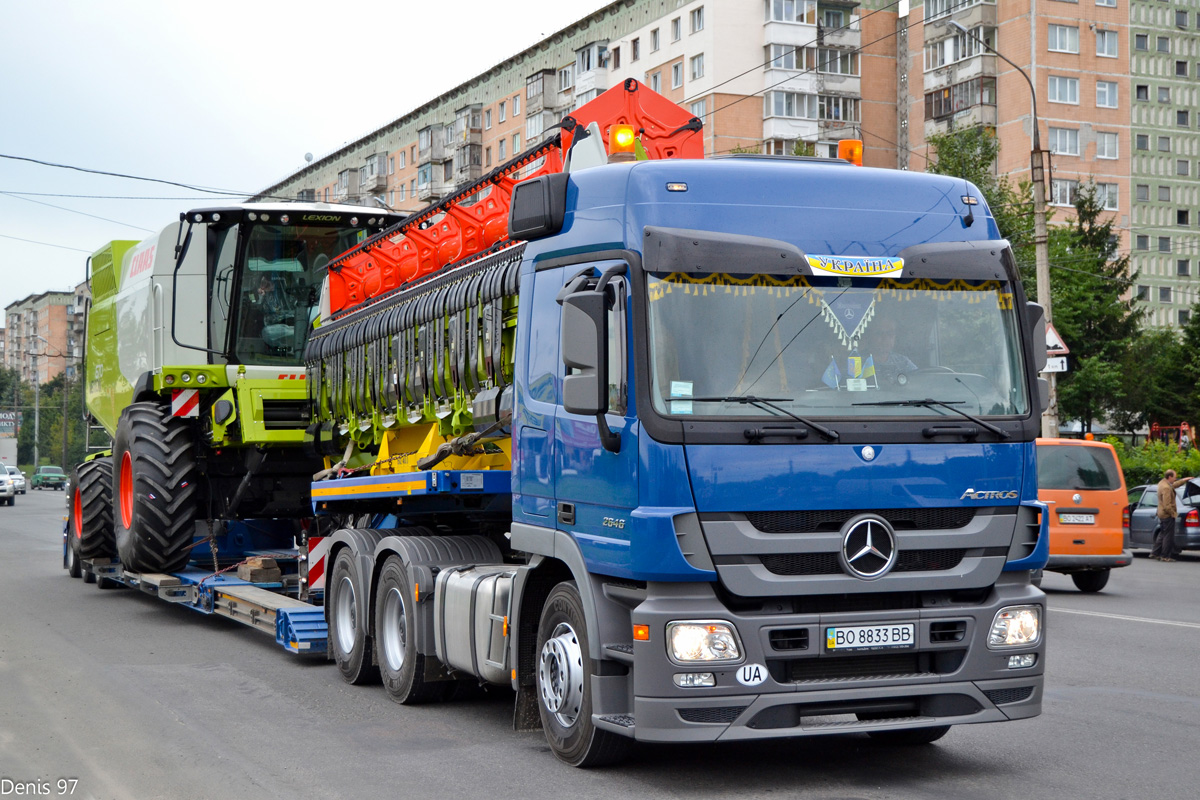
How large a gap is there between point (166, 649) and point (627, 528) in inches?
254

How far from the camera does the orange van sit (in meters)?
15.9

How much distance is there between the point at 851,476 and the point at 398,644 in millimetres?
3843

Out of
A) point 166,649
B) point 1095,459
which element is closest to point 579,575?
point 166,649

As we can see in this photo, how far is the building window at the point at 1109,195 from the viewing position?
6425cm

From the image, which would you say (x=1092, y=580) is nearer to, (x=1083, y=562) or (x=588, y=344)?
(x=1083, y=562)

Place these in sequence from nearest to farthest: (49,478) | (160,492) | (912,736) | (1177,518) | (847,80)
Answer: (912,736) < (160,492) < (1177,518) < (847,80) < (49,478)

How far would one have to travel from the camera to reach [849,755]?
6.99 m

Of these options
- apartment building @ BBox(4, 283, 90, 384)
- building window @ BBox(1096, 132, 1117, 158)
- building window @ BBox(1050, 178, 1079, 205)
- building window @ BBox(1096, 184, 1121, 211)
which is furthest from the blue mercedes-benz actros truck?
apartment building @ BBox(4, 283, 90, 384)

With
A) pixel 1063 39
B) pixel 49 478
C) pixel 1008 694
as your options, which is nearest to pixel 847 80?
pixel 1063 39

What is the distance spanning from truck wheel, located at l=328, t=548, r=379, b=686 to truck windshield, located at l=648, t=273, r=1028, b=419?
13.2 ft

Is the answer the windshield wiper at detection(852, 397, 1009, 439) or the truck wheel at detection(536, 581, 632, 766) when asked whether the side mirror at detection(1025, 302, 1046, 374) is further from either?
the truck wheel at detection(536, 581, 632, 766)

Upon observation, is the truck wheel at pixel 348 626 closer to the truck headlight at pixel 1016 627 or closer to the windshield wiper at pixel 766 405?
the windshield wiper at pixel 766 405

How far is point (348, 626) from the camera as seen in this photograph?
31.4 feet

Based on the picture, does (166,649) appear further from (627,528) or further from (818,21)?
(818,21)
